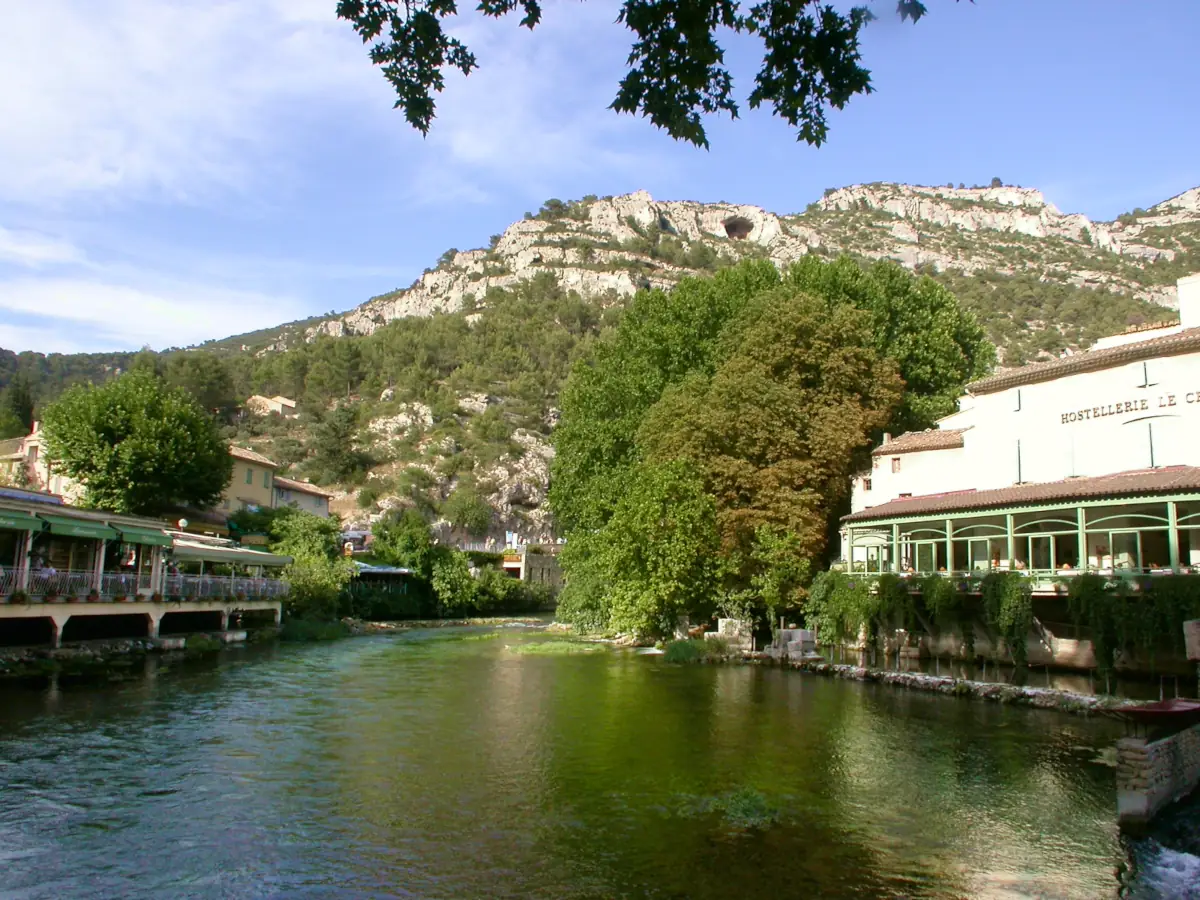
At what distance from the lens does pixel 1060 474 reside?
95.0ft

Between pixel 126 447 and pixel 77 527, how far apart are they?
18817mm

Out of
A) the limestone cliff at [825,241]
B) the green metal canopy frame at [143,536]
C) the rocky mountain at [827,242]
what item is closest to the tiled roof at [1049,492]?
the green metal canopy frame at [143,536]

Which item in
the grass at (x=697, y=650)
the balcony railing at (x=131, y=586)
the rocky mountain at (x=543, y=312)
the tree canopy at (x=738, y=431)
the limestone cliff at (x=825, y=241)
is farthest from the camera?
the limestone cliff at (x=825, y=241)

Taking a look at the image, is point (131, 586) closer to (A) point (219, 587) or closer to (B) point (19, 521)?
Answer: (A) point (219, 587)

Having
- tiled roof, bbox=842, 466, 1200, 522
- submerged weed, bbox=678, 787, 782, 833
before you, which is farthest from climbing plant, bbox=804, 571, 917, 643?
submerged weed, bbox=678, 787, 782, 833

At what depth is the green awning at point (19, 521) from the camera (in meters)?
23.2

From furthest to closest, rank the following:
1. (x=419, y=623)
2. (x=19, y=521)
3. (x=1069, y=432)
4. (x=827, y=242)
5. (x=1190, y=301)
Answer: (x=827, y=242)
(x=419, y=623)
(x=1069, y=432)
(x=1190, y=301)
(x=19, y=521)

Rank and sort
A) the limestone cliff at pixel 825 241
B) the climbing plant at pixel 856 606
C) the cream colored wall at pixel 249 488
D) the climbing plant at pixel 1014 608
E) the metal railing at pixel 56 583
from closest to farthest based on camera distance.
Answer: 1. the metal railing at pixel 56 583
2. the climbing plant at pixel 1014 608
3. the climbing plant at pixel 856 606
4. the cream colored wall at pixel 249 488
5. the limestone cliff at pixel 825 241

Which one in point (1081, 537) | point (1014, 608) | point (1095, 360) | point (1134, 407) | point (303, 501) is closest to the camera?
point (1081, 537)

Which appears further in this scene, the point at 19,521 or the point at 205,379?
the point at 205,379

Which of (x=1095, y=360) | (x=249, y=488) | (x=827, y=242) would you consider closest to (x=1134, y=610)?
(x=1095, y=360)

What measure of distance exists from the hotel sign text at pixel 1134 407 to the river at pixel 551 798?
1138 cm

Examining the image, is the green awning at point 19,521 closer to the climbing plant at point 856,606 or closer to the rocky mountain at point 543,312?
the climbing plant at point 856,606

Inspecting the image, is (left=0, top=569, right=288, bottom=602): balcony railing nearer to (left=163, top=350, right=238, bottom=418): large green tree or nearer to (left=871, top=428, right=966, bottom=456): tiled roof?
(left=871, top=428, right=966, bottom=456): tiled roof
